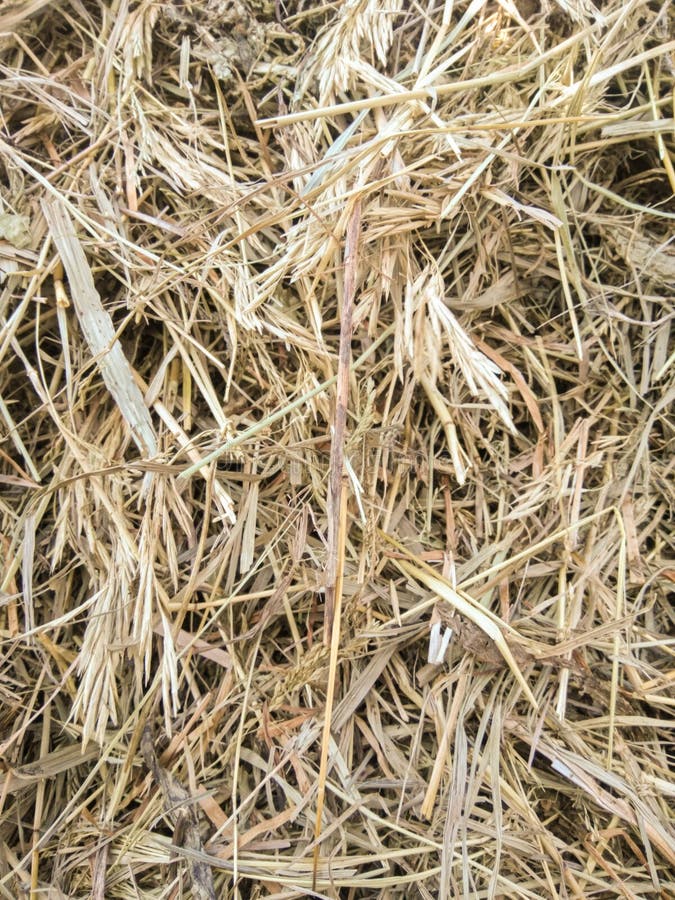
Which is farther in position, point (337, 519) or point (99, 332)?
point (99, 332)

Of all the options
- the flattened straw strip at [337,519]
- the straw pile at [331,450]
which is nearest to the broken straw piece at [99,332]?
the straw pile at [331,450]

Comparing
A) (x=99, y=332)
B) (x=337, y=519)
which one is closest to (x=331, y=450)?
(x=337, y=519)

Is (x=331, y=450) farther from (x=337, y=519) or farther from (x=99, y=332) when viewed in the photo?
(x=99, y=332)

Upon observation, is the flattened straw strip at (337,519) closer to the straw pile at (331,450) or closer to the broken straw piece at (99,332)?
the straw pile at (331,450)

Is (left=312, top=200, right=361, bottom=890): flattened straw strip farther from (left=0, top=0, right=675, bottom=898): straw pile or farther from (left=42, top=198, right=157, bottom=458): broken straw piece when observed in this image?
(left=42, top=198, right=157, bottom=458): broken straw piece

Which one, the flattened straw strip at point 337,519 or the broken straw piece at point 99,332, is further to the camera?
the broken straw piece at point 99,332

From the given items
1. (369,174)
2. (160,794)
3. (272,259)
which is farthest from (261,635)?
(369,174)

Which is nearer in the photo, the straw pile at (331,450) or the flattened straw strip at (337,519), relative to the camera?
the flattened straw strip at (337,519)

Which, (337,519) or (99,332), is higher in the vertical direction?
A: (99,332)
